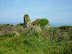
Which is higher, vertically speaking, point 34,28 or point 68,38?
point 34,28

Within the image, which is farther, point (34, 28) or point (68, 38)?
point (34, 28)

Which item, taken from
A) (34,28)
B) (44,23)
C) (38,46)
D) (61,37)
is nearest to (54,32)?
(61,37)

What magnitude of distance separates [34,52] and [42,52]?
0.61m

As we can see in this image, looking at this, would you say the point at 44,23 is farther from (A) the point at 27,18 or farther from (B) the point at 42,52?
(B) the point at 42,52

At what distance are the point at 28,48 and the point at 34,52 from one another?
2.50ft

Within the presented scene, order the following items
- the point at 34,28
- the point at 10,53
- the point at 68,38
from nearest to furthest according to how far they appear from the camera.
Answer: the point at 10,53 < the point at 68,38 < the point at 34,28

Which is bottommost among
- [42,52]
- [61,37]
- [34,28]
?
[42,52]

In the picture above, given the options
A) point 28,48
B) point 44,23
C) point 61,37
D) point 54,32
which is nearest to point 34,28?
point 54,32

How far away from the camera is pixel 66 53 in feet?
20.4

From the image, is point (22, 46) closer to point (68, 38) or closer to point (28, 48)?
point (28, 48)

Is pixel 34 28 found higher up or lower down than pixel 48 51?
higher up

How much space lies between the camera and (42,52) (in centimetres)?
691

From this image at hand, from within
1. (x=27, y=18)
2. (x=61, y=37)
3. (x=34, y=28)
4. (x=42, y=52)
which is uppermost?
(x=27, y=18)

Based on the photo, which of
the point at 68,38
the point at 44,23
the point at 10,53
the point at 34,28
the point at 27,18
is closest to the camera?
the point at 10,53
